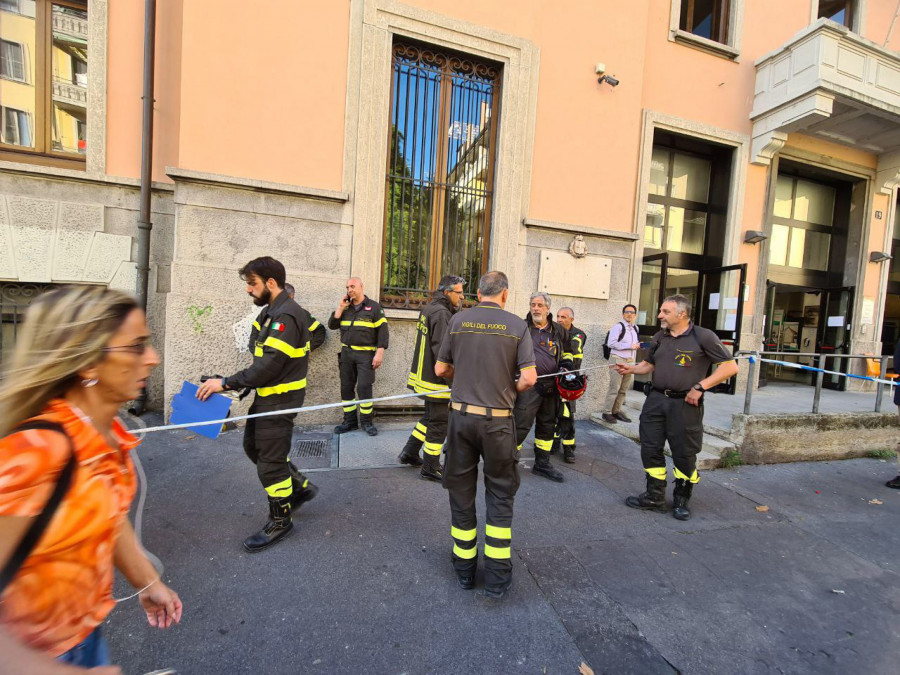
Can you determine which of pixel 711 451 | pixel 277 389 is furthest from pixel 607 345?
pixel 277 389

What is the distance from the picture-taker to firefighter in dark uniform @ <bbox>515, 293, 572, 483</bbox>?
4.38 metres

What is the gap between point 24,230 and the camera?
5.05 m

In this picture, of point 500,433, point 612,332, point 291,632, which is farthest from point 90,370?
point 612,332

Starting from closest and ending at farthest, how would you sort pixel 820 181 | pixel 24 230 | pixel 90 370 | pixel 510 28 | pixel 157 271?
pixel 90 370, pixel 24 230, pixel 157 271, pixel 510 28, pixel 820 181

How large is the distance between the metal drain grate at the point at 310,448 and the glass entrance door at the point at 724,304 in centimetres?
654

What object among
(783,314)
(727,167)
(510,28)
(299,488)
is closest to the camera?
(299,488)

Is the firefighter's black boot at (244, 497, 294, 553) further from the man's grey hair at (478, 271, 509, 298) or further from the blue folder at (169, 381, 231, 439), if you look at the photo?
the man's grey hair at (478, 271, 509, 298)

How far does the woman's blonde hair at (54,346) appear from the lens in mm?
1007

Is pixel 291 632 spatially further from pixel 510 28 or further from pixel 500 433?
pixel 510 28

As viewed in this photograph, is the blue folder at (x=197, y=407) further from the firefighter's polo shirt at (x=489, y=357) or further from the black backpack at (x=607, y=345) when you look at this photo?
the black backpack at (x=607, y=345)

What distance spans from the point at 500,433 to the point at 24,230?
6.07 m

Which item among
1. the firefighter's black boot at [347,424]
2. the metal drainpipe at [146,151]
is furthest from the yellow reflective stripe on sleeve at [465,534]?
the metal drainpipe at [146,151]

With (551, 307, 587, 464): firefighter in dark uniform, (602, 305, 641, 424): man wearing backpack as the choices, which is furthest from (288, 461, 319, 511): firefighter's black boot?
(602, 305, 641, 424): man wearing backpack

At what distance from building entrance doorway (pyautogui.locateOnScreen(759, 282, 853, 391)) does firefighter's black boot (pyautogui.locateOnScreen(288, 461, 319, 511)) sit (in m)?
9.50
